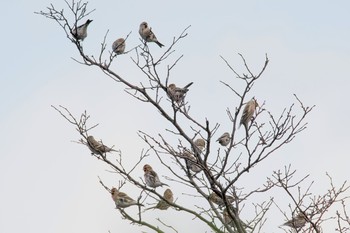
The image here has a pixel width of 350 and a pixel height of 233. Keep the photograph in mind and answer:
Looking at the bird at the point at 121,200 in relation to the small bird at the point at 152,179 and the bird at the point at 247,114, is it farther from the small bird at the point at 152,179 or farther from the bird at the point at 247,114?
the bird at the point at 247,114

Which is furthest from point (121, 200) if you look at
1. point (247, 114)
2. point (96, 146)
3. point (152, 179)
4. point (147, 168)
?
point (247, 114)

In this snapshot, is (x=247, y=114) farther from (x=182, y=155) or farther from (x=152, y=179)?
(x=152, y=179)

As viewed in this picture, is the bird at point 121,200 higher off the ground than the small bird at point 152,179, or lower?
lower

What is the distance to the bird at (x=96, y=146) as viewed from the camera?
34.6 feet

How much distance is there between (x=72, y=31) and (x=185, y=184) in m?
3.11

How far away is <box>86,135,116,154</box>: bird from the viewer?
10547mm

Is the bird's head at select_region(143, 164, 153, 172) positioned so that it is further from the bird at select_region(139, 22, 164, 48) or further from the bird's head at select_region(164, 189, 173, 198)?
the bird at select_region(139, 22, 164, 48)

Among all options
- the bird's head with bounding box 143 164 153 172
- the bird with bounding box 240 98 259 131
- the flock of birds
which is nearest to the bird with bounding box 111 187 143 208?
the flock of birds

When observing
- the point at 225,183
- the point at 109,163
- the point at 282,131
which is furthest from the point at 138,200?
the point at 282,131

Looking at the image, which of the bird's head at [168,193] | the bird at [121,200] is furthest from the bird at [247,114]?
the bird's head at [168,193]

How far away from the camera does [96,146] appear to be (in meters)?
10.8

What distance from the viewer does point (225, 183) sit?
8133 mm

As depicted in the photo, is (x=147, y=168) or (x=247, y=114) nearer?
(x=247, y=114)

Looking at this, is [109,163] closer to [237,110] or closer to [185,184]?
[185,184]
